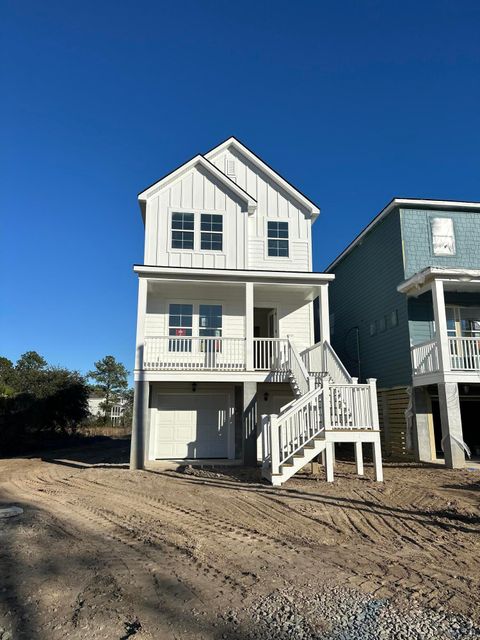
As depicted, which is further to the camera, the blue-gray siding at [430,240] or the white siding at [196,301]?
the white siding at [196,301]

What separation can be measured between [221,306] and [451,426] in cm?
811

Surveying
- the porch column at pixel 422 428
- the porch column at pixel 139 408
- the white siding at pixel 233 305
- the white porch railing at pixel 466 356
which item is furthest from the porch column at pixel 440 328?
the porch column at pixel 139 408

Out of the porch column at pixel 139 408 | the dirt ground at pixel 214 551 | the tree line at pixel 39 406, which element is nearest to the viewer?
the dirt ground at pixel 214 551

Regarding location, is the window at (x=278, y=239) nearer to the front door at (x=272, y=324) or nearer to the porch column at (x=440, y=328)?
the front door at (x=272, y=324)

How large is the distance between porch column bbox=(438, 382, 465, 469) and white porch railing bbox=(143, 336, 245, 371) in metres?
5.76

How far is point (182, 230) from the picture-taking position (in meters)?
15.5

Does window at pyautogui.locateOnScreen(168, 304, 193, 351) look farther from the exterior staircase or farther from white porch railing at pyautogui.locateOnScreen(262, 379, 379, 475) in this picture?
white porch railing at pyautogui.locateOnScreen(262, 379, 379, 475)

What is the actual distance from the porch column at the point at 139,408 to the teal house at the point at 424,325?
8.06m

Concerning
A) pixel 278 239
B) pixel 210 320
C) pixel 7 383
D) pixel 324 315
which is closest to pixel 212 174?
pixel 278 239

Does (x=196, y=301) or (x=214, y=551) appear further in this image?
(x=196, y=301)

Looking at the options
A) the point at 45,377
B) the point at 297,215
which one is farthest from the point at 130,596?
the point at 45,377

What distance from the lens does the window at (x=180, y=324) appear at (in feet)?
50.0

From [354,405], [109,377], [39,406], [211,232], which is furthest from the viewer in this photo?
[109,377]

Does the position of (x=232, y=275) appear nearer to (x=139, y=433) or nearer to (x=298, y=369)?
(x=298, y=369)
